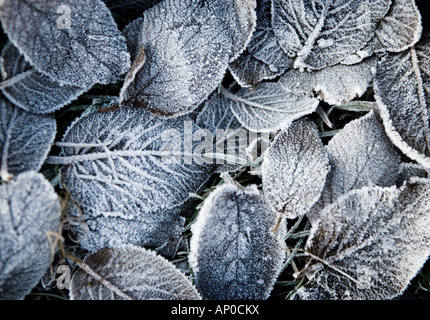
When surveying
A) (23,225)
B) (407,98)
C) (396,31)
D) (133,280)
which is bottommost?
(133,280)

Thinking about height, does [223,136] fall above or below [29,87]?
below

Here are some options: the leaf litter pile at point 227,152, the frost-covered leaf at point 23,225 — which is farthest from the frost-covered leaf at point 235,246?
the frost-covered leaf at point 23,225

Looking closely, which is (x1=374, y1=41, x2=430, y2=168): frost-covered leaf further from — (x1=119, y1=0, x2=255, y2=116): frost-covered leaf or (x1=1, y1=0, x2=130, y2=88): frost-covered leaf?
(x1=1, y1=0, x2=130, y2=88): frost-covered leaf

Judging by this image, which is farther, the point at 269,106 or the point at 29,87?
the point at 269,106

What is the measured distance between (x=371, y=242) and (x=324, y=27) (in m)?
0.40

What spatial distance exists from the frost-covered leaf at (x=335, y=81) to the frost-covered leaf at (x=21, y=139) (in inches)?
18.0

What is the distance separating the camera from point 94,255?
0.77m

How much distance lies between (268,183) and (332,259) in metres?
0.18

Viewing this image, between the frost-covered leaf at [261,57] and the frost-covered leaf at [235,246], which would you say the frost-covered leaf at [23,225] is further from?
the frost-covered leaf at [261,57]

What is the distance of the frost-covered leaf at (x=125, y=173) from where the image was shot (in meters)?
0.77

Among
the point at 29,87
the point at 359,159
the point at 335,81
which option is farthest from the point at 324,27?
the point at 29,87

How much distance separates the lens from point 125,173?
78 centimetres

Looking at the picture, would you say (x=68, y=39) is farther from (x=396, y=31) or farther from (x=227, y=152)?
(x=396, y=31)
